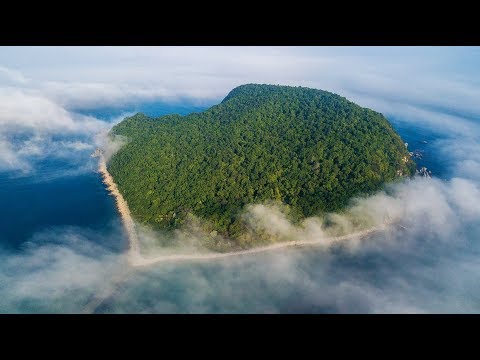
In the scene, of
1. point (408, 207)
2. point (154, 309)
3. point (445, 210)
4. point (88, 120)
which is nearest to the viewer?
point (154, 309)

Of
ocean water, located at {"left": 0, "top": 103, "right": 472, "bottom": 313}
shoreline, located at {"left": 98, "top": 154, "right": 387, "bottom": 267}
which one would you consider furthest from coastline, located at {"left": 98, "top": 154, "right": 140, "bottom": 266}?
ocean water, located at {"left": 0, "top": 103, "right": 472, "bottom": 313}

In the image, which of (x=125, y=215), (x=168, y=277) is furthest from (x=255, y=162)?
(x=168, y=277)

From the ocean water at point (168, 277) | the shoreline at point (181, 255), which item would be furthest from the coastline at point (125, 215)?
the ocean water at point (168, 277)

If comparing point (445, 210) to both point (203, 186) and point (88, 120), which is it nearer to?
point (203, 186)

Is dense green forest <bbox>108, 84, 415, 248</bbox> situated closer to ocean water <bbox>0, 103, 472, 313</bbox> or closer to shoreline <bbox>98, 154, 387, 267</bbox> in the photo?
shoreline <bbox>98, 154, 387, 267</bbox>

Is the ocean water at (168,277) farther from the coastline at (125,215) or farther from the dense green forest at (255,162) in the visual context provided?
the dense green forest at (255,162)

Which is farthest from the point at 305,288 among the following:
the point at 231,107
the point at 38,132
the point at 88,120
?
the point at 88,120

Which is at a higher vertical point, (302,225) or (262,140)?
(262,140)
